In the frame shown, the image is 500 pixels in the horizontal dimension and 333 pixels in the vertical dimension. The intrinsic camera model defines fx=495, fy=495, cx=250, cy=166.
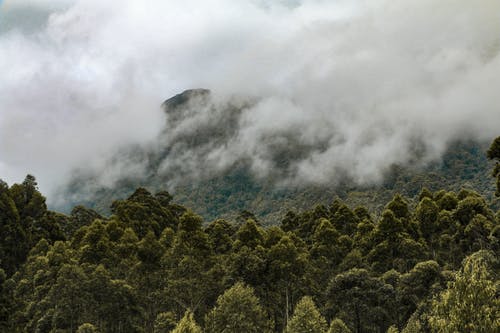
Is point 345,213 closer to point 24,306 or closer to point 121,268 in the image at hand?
point 121,268

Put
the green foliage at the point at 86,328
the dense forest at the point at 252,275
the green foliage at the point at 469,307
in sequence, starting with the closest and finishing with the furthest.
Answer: the green foliage at the point at 469,307
the green foliage at the point at 86,328
the dense forest at the point at 252,275

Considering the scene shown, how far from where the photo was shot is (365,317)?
55.2 meters

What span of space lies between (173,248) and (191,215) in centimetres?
559

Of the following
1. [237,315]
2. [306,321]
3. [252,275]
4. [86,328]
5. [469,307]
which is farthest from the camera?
[252,275]

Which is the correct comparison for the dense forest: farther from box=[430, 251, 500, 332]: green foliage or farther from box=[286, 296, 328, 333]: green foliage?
box=[430, 251, 500, 332]: green foliage

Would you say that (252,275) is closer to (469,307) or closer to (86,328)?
(86,328)

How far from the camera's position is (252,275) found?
5934cm

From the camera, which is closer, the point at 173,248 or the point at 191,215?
the point at 173,248

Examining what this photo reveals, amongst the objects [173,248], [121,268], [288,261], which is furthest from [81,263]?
[288,261]

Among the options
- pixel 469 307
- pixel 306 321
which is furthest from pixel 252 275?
pixel 469 307

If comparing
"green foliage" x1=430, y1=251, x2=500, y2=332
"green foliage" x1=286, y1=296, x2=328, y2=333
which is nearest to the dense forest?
"green foliage" x1=286, y1=296, x2=328, y2=333

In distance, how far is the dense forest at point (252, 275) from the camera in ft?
168

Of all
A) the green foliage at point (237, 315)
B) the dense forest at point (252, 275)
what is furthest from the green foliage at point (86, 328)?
the green foliage at point (237, 315)

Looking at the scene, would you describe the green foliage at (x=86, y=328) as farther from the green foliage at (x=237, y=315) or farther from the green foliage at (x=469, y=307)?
the green foliage at (x=469, y=307)
